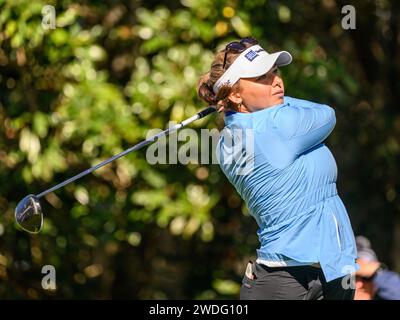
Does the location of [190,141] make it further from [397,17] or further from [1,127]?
[397,17]

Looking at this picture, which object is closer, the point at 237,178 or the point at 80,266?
the point at 237,178

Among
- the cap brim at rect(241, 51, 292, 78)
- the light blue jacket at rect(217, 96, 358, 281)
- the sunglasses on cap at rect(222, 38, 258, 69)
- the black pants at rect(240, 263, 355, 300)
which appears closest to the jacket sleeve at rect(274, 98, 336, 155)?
the light blue jacket at rect(217, 96, 358, 281)

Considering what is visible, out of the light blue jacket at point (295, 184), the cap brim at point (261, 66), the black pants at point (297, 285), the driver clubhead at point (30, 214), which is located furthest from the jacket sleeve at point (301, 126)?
the driver clubhead at point (30, 214)

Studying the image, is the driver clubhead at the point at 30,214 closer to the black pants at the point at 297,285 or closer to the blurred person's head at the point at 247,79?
the blurred person's head at the point at 247,79

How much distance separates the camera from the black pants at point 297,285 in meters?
3.33

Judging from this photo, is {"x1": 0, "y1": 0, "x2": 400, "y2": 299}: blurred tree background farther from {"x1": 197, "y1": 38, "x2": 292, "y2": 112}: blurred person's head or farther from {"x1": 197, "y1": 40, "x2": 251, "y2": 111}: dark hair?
{"x1": 197, "y1": 38, "x2": 292, "y2": 112}: blurred person's head

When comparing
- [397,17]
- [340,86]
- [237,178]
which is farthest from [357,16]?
[237,178]

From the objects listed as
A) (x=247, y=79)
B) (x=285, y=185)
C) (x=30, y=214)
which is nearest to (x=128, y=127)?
(x=30, y=214)

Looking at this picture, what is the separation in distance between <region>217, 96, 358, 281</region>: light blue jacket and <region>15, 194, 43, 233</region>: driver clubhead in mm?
940

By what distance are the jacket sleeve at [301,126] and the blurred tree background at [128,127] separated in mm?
2341

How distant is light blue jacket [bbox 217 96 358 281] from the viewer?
3289 millimetres

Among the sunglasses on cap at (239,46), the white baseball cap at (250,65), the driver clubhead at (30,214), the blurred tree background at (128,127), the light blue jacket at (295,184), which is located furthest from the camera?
the blurred tree background at (128,127)

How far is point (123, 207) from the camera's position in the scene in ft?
20.3

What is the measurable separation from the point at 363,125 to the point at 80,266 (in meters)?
2.40
